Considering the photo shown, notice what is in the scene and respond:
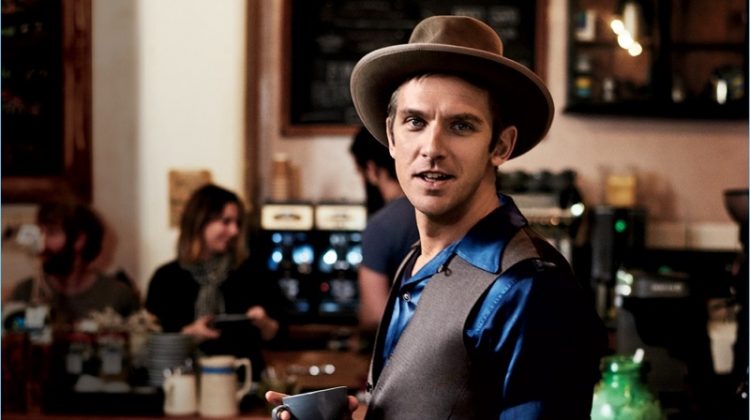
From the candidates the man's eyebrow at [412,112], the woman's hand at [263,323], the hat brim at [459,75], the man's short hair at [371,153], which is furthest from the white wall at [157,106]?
the man's eyebrow at [412,112]

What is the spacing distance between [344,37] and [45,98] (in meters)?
1.82

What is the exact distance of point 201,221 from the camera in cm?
459

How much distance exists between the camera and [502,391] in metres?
1.46

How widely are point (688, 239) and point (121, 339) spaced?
398 cm

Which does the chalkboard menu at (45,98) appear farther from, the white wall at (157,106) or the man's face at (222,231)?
the man's face at (222,231)

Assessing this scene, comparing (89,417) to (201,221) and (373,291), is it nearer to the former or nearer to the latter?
(373,291)

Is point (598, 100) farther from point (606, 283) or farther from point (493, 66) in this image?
point (493, 66)

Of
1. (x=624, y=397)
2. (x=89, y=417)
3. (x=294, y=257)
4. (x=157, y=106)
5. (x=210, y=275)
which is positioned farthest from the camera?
(x=294, y=257)

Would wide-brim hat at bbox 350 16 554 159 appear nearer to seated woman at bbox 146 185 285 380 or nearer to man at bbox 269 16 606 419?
man at bbox 269 16 606 419

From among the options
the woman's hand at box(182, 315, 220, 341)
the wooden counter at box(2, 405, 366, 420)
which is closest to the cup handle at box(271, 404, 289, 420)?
the wooden counter at box(2, 405, 366, 420)

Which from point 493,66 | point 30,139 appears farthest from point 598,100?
point 493,66

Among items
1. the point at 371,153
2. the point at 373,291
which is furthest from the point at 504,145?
the point at 371,153

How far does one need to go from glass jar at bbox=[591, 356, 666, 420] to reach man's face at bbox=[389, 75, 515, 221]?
1.23m

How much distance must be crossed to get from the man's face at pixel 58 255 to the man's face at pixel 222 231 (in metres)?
0.60
